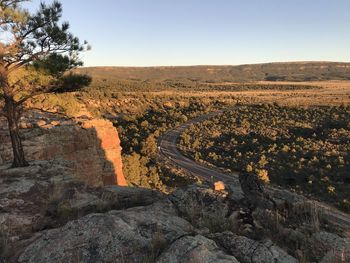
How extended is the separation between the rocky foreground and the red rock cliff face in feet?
29.6

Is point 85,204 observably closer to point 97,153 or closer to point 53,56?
point 53,56

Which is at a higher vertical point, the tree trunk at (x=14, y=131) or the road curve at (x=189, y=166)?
the tree trunk at (x=14, y=131)

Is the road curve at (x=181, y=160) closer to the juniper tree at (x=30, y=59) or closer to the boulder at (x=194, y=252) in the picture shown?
the juniper tree at (x=30, y=59)

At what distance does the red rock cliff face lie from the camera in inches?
805

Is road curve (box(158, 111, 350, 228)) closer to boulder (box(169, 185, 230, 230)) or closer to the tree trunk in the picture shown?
the tree trunk

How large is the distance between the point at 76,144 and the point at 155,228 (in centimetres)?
1674

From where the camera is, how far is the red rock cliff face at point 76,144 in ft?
67.1

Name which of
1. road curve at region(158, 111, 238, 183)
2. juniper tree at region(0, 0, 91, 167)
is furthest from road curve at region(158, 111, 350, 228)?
juniper tree at region(0, 0, 91, 167)

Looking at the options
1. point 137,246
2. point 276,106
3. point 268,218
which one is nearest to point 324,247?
point 268,218

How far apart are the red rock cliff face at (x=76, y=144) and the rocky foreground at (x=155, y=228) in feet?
29.6

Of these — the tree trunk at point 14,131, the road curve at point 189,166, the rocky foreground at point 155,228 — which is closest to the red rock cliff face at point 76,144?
the tree trunk at point 14,131

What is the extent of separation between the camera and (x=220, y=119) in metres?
72.8

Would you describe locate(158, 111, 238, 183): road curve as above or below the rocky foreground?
below

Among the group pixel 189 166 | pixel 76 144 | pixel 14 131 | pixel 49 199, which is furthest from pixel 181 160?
pixel 49 199
